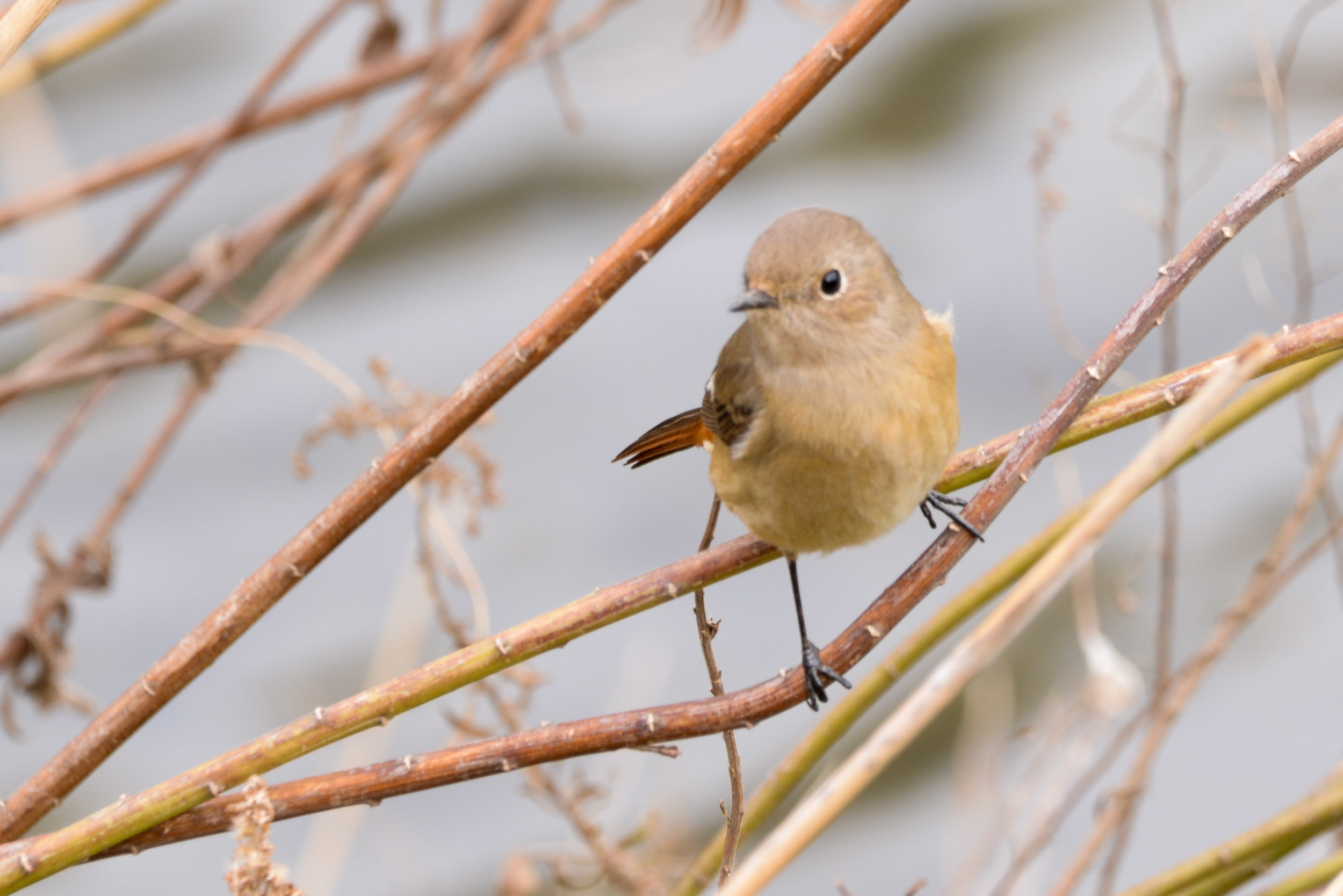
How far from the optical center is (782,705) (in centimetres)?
120

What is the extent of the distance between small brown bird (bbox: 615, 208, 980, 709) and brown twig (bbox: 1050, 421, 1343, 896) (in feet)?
1.29

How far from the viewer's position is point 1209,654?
1.66m

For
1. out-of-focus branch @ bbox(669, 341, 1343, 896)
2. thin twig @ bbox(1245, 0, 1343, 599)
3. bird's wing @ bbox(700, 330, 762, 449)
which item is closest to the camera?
out-of-focus branch @ bbox(669, 341, 1343, 896)

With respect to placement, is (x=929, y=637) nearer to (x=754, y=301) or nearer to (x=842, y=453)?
(x=842, y=453)

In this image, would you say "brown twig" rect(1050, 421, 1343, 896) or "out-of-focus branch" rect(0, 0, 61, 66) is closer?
"out-of-focus branch" rect(0, 0, 61, 66)

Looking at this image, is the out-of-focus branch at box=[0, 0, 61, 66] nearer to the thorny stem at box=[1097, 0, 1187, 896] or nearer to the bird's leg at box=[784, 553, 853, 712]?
the bird's leg at box=[784, 553, 853, 712]

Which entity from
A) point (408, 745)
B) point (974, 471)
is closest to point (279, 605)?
point (408, 745)

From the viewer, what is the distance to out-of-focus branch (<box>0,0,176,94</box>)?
2164mm

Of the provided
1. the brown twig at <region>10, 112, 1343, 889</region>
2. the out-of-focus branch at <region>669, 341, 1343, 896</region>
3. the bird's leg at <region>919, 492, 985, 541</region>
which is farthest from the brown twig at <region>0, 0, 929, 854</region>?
the bird's leg at <region>919, 492, 985, 541</region>

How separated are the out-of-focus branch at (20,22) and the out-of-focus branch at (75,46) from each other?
126 cm

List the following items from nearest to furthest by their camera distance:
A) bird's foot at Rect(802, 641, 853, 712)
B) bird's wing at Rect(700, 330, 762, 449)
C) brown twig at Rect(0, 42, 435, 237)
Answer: bird's foot at Rect(802, 641, 853, 712) → bird's wing at Rect(700, 330, 762, 449) → brown twig at Rect(0, 42, 435, 237)

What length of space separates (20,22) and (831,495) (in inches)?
42.4

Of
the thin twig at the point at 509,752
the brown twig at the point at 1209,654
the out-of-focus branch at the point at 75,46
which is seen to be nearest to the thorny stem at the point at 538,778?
the thin twig at the point at 509,752

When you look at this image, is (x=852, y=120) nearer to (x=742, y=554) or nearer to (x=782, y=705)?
(x=742, y=554)
